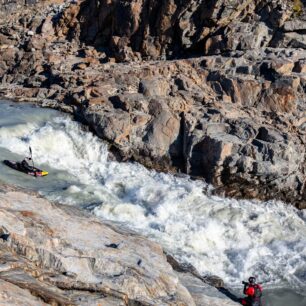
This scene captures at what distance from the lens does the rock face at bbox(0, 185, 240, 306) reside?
10.2 m

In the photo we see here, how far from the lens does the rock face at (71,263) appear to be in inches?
401

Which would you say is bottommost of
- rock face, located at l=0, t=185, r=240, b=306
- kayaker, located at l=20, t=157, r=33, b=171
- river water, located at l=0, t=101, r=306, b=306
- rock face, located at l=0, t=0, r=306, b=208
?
river water, located at l=0, t=101, r=306, b=306

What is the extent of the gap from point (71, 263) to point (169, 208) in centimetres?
1222

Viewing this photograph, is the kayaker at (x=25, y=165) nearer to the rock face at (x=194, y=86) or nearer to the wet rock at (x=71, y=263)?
the rock face at (x=194, y=86)

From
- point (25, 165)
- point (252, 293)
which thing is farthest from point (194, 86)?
point (252, 293)

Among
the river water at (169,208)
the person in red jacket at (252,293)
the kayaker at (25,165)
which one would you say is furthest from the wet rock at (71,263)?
the kayaker at (25,165)

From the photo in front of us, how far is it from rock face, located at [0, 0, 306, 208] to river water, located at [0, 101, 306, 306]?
4.56ft

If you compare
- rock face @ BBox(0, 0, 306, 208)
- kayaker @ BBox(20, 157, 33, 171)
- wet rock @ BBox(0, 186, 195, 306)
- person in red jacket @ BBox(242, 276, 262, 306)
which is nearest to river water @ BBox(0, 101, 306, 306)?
kayaker @ BBox(20, 157, 33, 171)

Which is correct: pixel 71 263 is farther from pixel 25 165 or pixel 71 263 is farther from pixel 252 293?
pixel 25 165

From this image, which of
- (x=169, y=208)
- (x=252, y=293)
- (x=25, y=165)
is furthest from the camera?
(x=25, y=165)

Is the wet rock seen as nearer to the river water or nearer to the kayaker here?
the river water

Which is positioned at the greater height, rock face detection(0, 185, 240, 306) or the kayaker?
rock face detection(0, 185, 240, 306)

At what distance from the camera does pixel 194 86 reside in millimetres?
31047

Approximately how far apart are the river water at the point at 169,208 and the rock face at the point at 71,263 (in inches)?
218
